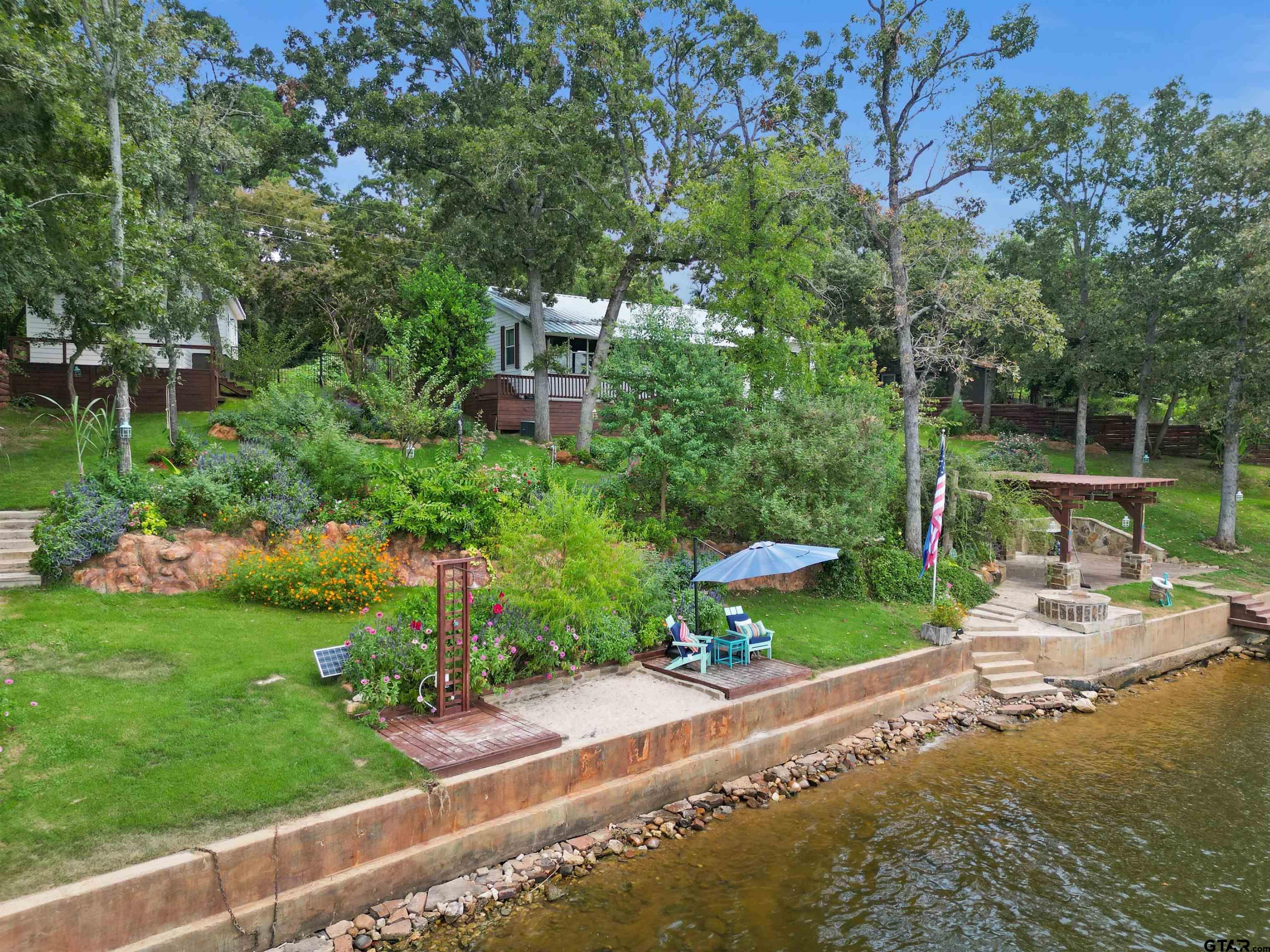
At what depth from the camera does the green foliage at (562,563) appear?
440 inches

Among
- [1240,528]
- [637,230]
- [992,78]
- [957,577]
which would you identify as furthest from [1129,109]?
[957,577]

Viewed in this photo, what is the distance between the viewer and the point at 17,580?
12.0 meters

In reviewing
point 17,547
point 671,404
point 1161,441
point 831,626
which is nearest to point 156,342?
point 17,547

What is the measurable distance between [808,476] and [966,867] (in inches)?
359

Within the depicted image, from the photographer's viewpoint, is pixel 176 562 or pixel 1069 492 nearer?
pixel 176 562

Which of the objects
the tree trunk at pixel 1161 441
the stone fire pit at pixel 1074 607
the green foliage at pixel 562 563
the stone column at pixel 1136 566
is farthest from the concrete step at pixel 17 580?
the tree trunk at pixel 1161 441

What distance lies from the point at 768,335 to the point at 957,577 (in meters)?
Answer: 8.56

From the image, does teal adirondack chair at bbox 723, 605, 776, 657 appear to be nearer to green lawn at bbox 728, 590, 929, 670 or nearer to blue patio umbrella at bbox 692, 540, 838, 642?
green lawn at bbox 728, 590, 929, 670

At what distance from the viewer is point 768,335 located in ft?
72.4

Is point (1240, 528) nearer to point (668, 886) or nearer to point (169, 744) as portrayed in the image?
point (668, 886)

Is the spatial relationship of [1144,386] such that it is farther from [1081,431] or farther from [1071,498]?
[1071,498]

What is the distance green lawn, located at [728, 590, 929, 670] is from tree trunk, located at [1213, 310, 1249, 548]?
1673 centimetres

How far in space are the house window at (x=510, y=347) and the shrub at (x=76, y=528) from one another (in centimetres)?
1834

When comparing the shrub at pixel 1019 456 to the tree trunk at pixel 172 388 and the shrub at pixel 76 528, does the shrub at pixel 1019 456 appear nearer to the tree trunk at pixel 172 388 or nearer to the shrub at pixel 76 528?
the tree trunk at pixel 172 388
